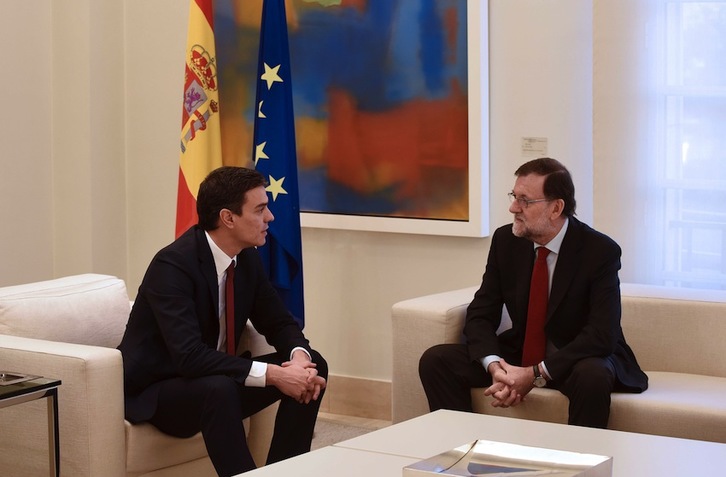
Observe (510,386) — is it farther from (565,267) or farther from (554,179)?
(554,179)

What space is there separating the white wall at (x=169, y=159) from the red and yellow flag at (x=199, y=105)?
0.55m

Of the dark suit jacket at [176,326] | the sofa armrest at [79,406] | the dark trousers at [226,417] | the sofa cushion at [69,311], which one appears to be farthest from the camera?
the sofa cushion at [69,311]

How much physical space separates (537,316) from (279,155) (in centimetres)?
160

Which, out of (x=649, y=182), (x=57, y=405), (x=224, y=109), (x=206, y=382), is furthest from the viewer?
(x=224, y=109)

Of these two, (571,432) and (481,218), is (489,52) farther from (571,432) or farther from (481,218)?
(571,432)

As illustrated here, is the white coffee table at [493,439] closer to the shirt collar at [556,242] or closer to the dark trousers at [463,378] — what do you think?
the dark trousers at [463,378]

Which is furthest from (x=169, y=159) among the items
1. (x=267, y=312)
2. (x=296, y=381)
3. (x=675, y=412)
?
(x=675, y=412)

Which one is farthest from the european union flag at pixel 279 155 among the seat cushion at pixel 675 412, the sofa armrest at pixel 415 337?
the seat cushion at pixel 675 412

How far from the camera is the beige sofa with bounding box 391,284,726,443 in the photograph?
12.2 feet

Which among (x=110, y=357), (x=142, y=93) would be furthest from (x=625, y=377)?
(x=142, y=93)

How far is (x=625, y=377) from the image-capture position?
3.61 m

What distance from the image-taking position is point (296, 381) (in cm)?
347

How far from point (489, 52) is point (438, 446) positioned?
248cm

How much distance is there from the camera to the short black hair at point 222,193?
143 inches
